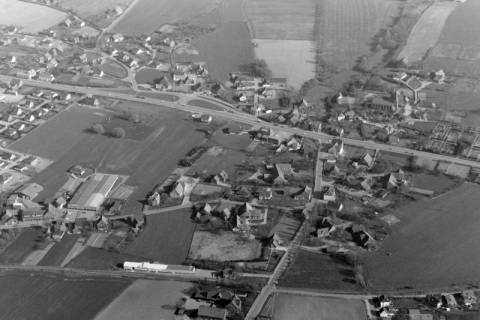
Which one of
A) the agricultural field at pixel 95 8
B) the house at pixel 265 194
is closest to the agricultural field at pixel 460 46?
the house at pixel 265 194

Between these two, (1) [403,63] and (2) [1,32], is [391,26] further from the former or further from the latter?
(2) [1,32]

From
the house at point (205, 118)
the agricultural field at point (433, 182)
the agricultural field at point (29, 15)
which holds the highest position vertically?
the agricultural field at point (29, 15)

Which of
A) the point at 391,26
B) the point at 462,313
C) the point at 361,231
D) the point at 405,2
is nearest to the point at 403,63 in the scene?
the point at 391,26

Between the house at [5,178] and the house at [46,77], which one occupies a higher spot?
the house at [46,77]

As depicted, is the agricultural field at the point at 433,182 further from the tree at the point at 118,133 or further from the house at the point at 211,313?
the tree at the point at 118,133

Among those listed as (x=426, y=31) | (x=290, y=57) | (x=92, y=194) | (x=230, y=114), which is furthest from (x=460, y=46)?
(x=92, y=194)

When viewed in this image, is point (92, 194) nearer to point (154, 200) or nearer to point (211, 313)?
point (154, 200)
